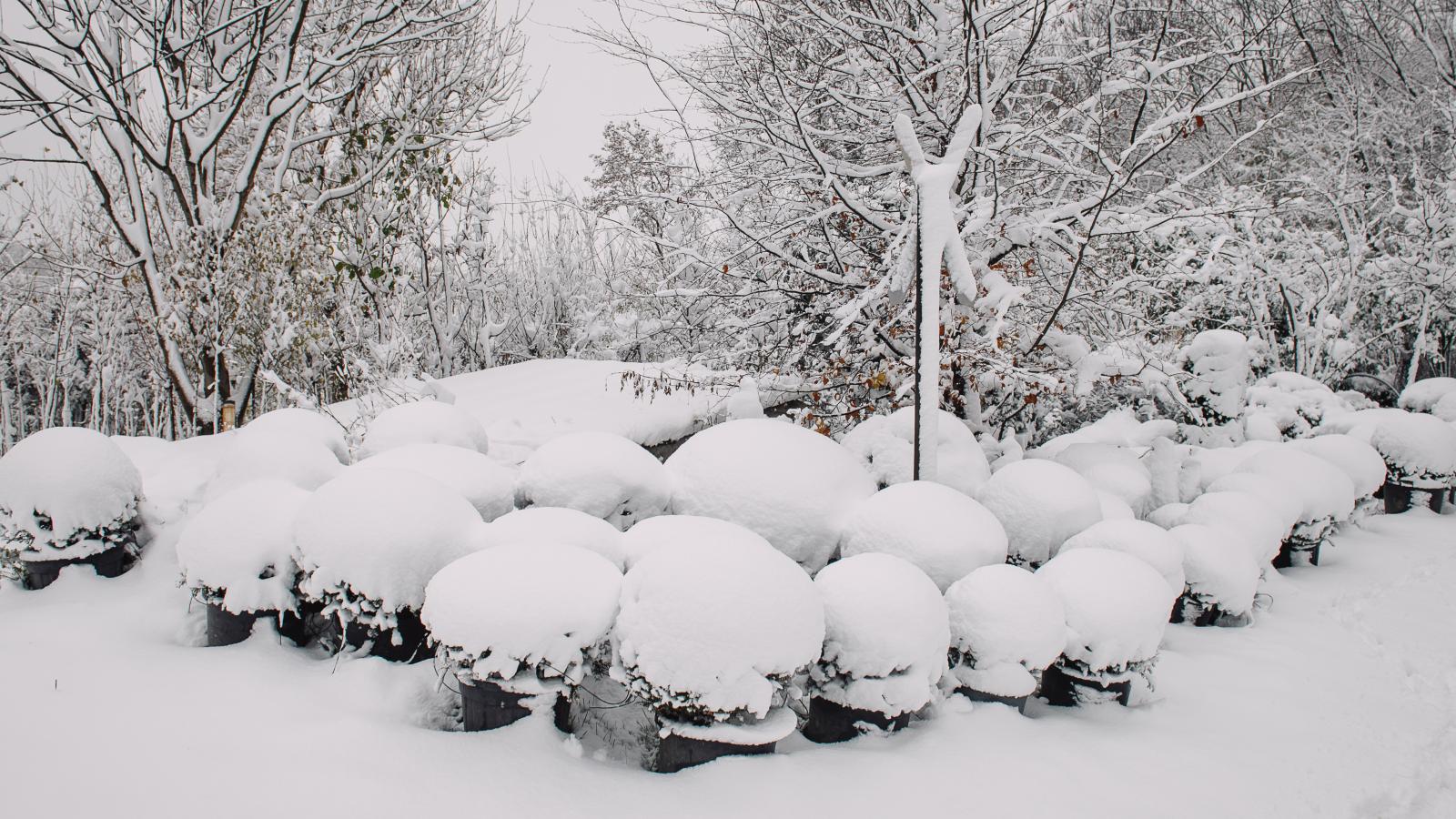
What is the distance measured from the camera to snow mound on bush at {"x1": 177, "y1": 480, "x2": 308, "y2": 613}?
112 inches

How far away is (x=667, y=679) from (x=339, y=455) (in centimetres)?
304

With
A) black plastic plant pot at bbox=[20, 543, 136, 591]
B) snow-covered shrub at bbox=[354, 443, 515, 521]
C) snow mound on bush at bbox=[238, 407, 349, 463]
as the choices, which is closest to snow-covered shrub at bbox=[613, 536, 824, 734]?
snow-covered shrub at bbox=[354, 443, 515, 521]

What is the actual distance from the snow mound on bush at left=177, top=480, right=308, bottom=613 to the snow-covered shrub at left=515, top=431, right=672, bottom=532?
0.99 meters

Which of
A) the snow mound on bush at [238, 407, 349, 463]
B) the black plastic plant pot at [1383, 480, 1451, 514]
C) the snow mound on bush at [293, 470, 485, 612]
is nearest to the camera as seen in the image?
the snow mound on bush at [293, 470, 485, 612]

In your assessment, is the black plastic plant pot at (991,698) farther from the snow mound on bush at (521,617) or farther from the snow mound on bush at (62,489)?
the snow mound on bush at (62,489)

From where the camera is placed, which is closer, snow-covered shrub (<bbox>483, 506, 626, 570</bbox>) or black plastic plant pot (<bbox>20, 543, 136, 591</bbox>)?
snow-covered shrub (<bbox>483, 506, 626, 570</bbox>)

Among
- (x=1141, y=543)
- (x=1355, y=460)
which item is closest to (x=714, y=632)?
(x=1141, y=543)

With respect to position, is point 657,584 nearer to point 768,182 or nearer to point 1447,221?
point 768,182

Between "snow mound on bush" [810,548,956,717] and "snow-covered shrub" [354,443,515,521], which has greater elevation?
"snow-covered shrub" [354,443,515,521]

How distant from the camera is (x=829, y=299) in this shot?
5.21 metres

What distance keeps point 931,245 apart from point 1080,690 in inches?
75.7

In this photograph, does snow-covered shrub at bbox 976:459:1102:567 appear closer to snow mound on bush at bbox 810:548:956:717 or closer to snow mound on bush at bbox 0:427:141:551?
snow mound on bush at bbox 810:548:956:717

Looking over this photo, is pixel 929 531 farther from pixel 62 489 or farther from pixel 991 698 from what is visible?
pixel 62 489

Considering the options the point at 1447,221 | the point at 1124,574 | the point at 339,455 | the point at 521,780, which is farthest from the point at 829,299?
the point at 1447,221
